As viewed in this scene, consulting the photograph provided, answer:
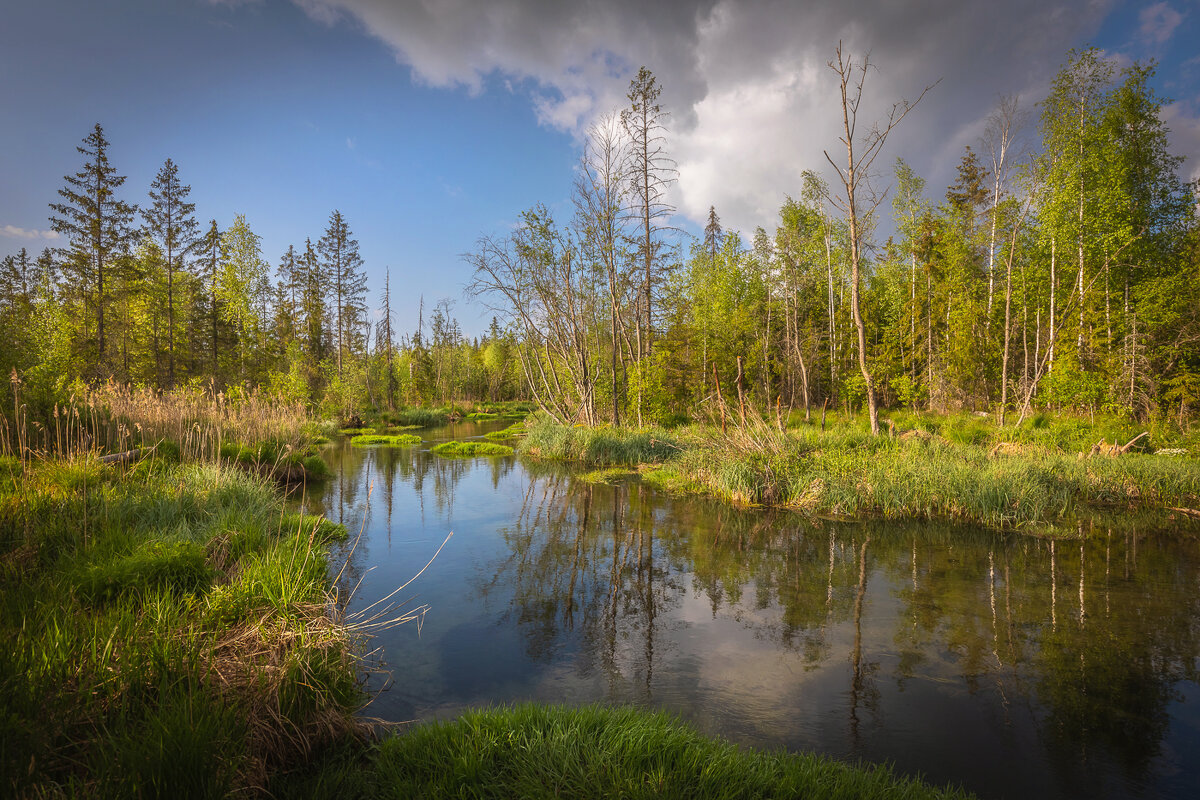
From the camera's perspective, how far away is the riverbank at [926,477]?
940 centimetres

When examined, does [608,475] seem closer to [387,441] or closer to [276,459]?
[276,459]

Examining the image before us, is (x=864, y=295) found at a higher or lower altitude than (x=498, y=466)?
higher

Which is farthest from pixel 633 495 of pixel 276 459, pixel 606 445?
pixel 276 459

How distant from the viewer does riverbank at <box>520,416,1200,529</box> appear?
9398 millimetres

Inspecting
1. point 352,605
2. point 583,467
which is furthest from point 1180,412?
point 352,605

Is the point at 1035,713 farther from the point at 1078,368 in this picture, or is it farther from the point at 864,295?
the point at 864,295

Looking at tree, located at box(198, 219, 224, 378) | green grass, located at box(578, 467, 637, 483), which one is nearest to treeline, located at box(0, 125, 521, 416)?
tree, located at box(198, 219, 224, 378)

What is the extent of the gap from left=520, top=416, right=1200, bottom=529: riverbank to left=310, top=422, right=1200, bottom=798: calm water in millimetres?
858

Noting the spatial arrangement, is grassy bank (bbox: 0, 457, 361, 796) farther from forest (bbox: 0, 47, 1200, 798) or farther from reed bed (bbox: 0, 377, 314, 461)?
reed bed (bbox: 0, 377, 314, 461)

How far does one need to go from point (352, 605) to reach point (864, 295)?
32.2 meters

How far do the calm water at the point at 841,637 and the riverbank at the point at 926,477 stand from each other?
0.86 meters

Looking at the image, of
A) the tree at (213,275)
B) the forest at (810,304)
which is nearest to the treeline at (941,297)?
the forest at (810,304)

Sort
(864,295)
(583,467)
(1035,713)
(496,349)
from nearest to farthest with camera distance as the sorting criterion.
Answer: (1035,713), (583,467), (864,295), (496,349)

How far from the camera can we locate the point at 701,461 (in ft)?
39.9
